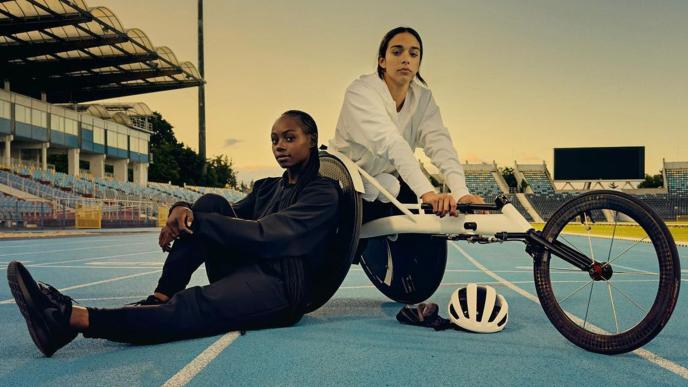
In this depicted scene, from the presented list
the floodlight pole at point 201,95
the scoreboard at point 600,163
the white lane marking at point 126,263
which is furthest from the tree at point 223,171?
the white lane marking at point 126,263

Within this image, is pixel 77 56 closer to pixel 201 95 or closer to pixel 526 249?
pixel 201 95

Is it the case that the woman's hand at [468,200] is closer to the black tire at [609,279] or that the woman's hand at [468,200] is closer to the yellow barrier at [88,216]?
the black tire at [609,279]

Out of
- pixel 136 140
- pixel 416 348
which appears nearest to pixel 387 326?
pixel 416 348

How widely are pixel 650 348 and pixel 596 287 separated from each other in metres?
3.52

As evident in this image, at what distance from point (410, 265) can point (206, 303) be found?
202cm

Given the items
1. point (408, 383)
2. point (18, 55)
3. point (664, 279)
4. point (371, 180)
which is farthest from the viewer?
point (18, 55)

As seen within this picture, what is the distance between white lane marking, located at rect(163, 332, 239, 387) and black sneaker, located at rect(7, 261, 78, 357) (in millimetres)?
694

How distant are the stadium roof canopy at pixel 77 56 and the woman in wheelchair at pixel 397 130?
37651mm

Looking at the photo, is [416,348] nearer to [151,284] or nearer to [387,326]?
[387,326]

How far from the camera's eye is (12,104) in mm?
47312

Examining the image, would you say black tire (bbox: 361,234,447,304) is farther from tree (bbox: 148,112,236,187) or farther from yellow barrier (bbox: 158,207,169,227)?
tree (bbox: 148,112,236,187)

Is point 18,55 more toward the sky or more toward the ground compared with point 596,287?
more toward the sky

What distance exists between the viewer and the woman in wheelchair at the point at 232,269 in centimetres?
351

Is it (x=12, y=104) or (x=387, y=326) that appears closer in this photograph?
(x=387, y=326)
